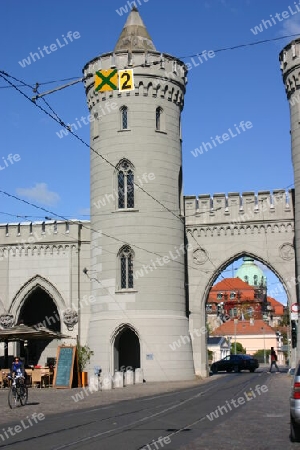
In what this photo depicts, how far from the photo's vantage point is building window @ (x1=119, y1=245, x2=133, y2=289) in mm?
35562

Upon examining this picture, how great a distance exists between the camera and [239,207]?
37938mm

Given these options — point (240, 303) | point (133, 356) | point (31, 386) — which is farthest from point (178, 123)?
point (240, 303)

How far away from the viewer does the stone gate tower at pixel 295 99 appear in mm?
36219

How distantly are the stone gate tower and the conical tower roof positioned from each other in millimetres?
7226

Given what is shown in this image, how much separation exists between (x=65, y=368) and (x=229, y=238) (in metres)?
12.4

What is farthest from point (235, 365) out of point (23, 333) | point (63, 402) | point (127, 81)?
point (127, 81)

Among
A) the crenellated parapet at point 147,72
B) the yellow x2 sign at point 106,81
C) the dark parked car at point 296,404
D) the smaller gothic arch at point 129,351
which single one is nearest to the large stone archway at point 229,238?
the smaller gothic arch at point 129,351

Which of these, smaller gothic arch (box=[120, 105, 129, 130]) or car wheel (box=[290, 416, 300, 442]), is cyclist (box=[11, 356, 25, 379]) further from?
smaller gothic arch (box=[120, 105, 129, 130])

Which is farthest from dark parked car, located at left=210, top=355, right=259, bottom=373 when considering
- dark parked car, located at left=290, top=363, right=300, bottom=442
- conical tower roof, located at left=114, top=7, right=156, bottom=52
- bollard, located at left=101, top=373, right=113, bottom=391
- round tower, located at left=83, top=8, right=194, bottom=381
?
dark parked car, located at left=290, top=363, right=300, bottom=442

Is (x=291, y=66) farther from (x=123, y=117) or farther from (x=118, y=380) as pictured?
(x=118, y=380)

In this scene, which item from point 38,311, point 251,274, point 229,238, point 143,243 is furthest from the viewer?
point 251,274

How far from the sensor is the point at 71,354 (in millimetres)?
29844

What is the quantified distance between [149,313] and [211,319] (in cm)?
9097

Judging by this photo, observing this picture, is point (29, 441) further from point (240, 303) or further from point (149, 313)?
point (240, 303)
